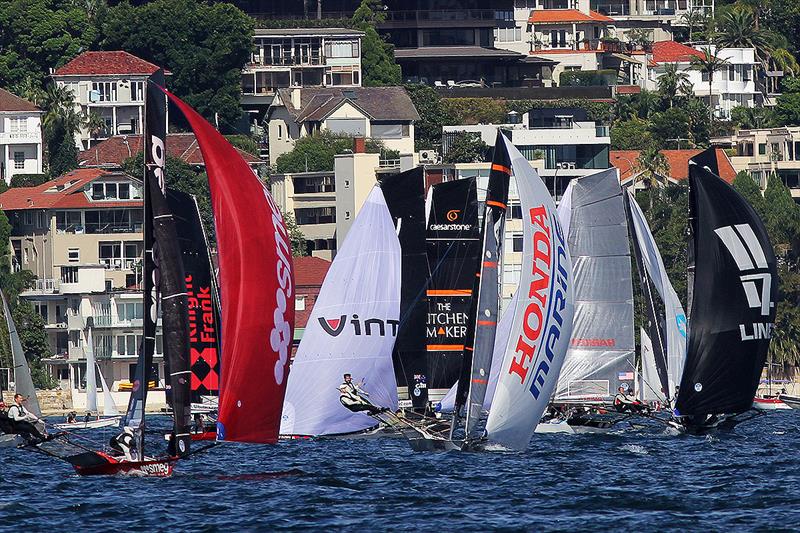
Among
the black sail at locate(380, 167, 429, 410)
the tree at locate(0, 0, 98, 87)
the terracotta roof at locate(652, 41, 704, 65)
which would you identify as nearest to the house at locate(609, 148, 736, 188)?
the terracotta roof at locate(652, 41, 704, 65)

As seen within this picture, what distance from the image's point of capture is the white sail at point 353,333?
42.0 metres

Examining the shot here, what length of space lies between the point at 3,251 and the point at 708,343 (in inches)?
2433

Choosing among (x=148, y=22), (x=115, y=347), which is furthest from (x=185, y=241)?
(x=148, y=22)

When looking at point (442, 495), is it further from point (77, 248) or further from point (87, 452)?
point (77, 248)

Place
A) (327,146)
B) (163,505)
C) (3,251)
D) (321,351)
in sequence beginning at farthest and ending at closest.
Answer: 1. (327,146)
2. (3,251)
3. (321,351)
4. (163,505)

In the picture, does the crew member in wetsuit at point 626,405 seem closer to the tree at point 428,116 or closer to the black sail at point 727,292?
the black sail at point 727,292

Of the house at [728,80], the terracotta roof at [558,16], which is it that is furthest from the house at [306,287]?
the terracotta roof at [558,16]

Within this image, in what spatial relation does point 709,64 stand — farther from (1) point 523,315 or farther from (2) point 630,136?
(1) point 523,315

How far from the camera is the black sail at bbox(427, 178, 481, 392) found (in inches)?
1975

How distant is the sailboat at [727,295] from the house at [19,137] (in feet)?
264

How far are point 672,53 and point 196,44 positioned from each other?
40.9m

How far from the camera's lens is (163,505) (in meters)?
34.0

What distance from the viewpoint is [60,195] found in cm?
10306

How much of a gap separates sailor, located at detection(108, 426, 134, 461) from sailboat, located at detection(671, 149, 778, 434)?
45.2ft
